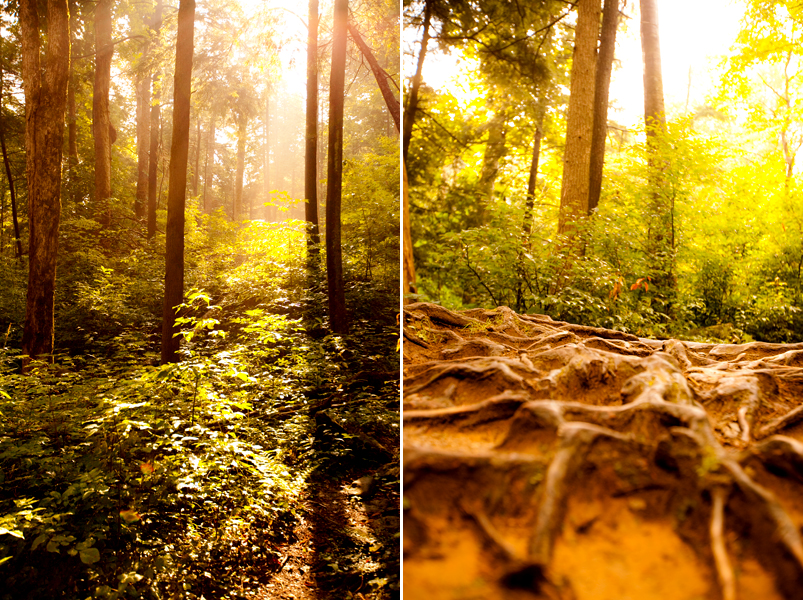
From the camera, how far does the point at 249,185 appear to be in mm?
21938

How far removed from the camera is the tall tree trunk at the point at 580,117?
4598 mm

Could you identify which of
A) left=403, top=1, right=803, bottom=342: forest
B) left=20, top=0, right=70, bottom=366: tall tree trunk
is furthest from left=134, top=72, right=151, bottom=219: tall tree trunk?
left=403, top=1, right=803, bottom=342: forest

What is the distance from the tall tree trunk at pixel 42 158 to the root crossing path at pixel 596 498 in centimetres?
538

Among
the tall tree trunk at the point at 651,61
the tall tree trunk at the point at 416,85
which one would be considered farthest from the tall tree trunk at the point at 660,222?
the tall tree trunk at the point at 416,85

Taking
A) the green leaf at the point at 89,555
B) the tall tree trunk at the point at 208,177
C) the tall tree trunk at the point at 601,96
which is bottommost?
the green leaf at the point at 89,555

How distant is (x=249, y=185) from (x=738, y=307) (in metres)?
21.4

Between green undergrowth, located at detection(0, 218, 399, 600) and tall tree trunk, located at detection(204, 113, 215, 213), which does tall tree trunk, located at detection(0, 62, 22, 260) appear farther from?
tall tree trunk, located at detection(204, 113, 215, 213)

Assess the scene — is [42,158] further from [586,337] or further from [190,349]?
[586,337]

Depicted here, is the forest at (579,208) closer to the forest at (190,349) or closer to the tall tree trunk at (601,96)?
the tall tree trunk at (601,96)

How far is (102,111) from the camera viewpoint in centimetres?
983

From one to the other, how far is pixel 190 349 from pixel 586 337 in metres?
4.43

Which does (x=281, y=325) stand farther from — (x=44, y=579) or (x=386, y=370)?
(x=44, y=579)

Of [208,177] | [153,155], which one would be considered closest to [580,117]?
[153,155]

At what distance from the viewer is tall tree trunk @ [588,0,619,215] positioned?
541 centimetres
